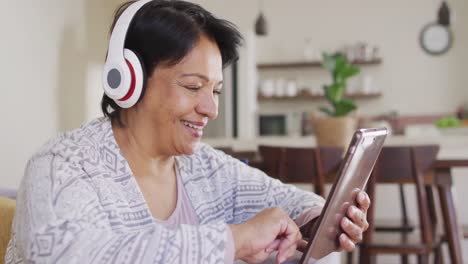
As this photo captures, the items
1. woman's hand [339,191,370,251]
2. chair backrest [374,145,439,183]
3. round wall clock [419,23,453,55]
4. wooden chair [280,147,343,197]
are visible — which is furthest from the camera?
round wall clock [419,23,453,55]

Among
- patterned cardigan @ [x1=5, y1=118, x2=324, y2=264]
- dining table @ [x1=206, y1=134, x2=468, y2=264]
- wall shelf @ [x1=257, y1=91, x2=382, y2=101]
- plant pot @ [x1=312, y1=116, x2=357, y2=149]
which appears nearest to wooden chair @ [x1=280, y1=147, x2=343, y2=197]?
dining table @ [x1=206, y1=134, x2=468, y2=264]

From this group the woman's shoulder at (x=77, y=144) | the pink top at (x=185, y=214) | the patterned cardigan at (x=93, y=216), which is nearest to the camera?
the patterned cardigan at (x=93, y=216)

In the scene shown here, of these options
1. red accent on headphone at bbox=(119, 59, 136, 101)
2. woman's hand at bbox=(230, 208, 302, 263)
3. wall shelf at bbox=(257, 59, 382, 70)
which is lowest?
woman's hand at bbox=(230, 208, 302, 263)

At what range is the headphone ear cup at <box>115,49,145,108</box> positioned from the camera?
1.23m

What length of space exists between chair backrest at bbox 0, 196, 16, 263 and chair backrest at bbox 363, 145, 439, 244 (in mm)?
1761

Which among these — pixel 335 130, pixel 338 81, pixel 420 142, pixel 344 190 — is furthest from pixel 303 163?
pixel 344 190

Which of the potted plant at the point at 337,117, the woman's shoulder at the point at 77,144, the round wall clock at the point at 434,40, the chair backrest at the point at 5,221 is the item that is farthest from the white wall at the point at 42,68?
the round wall clock at the point at 434,40

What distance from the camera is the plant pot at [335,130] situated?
377 centimetres

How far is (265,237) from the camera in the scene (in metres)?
1.07

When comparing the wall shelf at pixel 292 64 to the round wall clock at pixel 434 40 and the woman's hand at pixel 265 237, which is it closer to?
the round wall clock at pixel 434 40

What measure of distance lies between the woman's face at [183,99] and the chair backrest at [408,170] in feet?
5.61

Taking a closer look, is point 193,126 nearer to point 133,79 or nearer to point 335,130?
point 133,79

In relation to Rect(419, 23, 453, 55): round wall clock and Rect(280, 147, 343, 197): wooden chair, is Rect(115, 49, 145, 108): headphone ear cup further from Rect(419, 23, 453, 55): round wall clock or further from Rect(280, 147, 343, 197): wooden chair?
Rect(419, 23, 453, 55): round wall clock

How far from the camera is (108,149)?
48.3 inches
